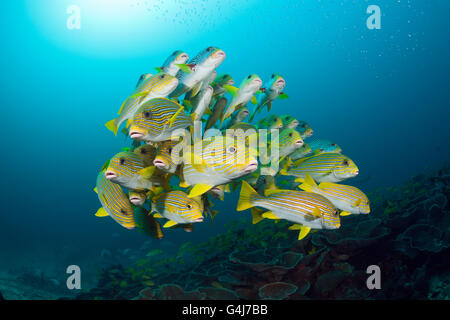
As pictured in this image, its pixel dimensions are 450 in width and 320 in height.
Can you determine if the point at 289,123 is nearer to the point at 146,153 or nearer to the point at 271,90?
the point at 271,90

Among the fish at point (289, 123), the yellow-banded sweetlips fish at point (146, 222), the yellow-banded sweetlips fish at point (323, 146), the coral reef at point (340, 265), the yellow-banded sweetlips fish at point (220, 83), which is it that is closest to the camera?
the yellow-banded sweetlips fish at point (146, 222)

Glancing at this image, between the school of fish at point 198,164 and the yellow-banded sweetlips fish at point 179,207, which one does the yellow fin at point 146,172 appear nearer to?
the school of fish at point 198,164

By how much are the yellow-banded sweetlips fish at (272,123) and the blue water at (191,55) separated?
28.7 meters

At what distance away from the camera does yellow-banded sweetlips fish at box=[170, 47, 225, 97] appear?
2.31 m

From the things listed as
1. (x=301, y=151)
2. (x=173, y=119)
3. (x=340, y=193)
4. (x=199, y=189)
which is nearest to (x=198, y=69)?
(x=173, y=119)

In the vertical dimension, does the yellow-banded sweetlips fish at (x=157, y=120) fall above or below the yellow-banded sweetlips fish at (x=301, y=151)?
below

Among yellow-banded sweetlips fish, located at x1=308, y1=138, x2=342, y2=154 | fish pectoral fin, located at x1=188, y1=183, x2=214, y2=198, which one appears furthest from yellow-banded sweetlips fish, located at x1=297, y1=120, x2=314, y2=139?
fish pectoral fin, located at x1=188, y1=183, x2=214, y2=198

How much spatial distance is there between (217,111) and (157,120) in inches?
29.4

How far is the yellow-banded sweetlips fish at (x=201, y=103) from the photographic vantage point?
2.38m

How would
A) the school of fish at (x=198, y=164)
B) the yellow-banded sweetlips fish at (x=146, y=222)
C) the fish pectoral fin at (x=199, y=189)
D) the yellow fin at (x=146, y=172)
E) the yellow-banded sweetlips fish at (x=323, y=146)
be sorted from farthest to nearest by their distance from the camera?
the yellow-banded sweetlips fish at (x=323, y=146)
the yellow-banded sweetlips fish at (x=146, y=222)
the yellow fin at (x=146, y=172)
the school of fish at (x=198, y=164)
the fish pectoral fin at (x=199, y=189)

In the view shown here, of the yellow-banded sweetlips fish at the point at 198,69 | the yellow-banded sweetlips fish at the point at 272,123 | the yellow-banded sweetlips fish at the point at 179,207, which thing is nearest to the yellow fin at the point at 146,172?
the yellow-banded sweetlips fish at the point at 179,207

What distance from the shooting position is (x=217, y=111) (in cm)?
247
